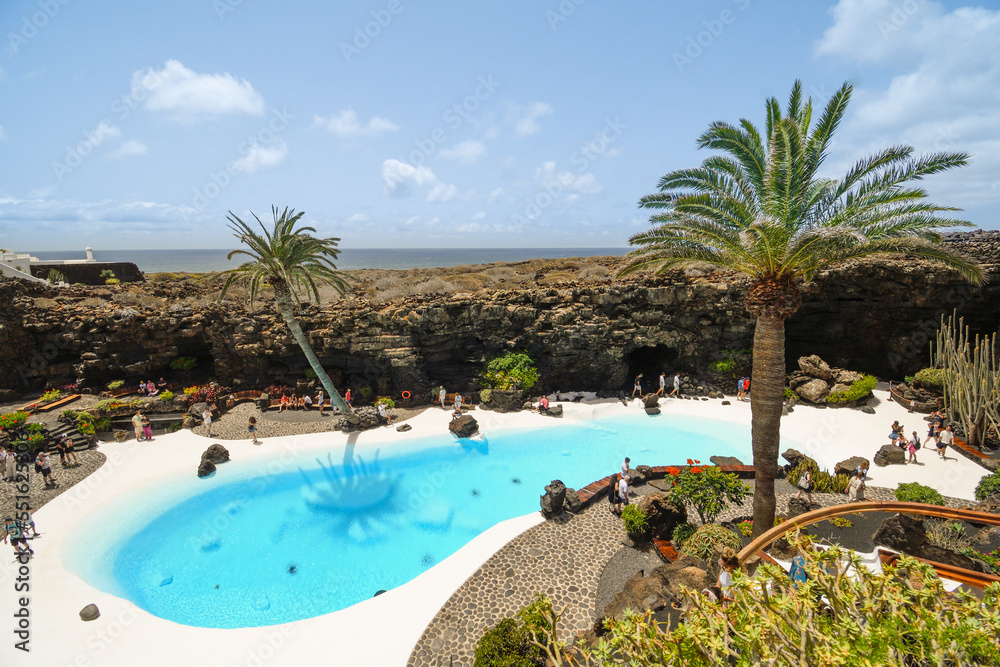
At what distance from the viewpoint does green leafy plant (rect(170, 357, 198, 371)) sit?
22766 millimetres

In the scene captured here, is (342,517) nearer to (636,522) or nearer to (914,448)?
(636,522)

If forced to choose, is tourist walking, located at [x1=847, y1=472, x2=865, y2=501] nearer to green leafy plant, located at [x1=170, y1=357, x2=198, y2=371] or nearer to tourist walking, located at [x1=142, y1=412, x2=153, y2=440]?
tourist walking, located at [x1=142, y1=412, x2=153, y2=440]

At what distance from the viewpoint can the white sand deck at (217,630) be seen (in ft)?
27.3

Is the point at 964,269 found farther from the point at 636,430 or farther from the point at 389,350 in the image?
the point at 389,350

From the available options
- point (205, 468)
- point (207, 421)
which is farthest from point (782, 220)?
point (207, 421)


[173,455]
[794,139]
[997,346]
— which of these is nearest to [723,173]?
[794,139]

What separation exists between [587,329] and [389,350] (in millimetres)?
10851

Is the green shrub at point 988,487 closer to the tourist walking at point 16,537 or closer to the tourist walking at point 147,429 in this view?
the tourist walking at point 16,537

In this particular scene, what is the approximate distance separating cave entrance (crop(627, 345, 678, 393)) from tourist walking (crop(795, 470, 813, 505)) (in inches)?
390

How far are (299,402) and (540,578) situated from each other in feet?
55.0

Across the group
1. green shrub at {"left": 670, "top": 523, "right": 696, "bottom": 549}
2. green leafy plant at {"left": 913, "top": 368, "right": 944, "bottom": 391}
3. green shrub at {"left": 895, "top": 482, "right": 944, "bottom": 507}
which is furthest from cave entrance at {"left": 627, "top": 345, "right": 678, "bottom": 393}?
green shrub at {"left": 670, "top": 523, "right": 696, "bottom": 549}

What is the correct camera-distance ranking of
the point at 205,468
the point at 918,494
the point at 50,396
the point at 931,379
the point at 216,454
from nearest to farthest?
the point at 918,494, the point at 205,468, the point at 216,454, the point at 931,379, the point at 50,396

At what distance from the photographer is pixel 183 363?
2286cm

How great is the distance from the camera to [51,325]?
21.0m
